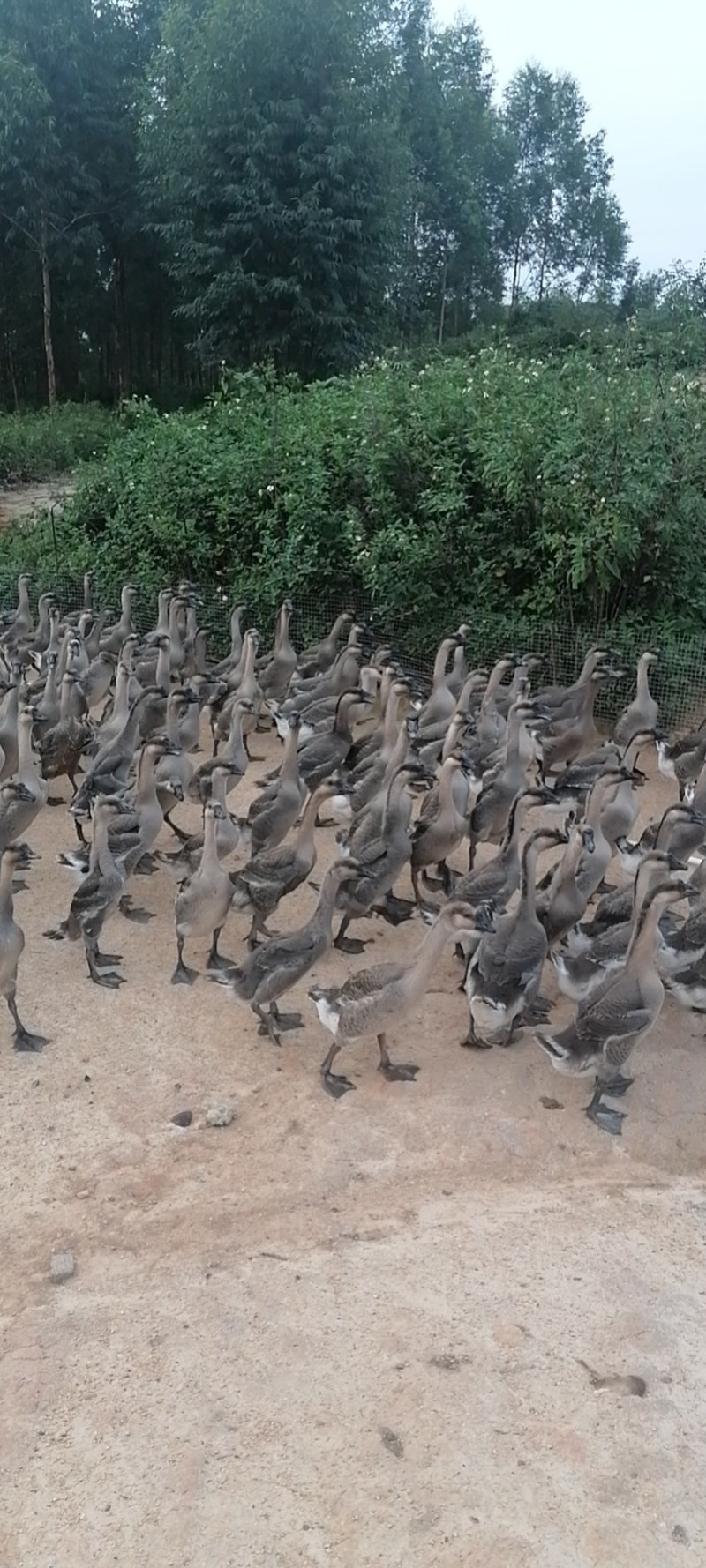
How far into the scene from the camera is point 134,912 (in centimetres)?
895

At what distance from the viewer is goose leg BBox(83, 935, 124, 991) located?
789 cm

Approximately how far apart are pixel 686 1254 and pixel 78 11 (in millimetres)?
33723

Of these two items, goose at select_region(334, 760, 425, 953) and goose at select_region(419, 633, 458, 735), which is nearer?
goose at select_region(334, 760, 425, 953)

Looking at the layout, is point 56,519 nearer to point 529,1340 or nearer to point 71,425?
point 71,425

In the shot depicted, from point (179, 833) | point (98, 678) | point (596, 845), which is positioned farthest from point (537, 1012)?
point (98, 678)

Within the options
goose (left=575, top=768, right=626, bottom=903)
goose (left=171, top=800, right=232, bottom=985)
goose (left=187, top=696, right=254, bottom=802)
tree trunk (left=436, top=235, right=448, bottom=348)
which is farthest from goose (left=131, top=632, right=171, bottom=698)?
tree trunk (left=436, top=235, right=448, bottom=348)

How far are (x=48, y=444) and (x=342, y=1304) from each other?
2408 cm

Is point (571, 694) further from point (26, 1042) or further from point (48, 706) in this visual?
point (26, 1042)

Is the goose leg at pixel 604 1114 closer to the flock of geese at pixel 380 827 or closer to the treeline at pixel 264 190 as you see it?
the flock of geese at pixel 380 827

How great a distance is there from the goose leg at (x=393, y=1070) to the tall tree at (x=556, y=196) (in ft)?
147

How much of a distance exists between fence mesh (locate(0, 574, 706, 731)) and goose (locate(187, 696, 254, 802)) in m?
3.26

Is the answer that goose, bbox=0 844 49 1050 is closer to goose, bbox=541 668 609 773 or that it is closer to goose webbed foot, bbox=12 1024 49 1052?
goose webbed foot, bbox=12 1024 49 1052

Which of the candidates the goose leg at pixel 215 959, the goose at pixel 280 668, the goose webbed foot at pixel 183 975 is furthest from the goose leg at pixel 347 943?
the goose at pixel 280 668

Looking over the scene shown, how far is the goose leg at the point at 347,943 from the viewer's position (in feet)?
27.6
